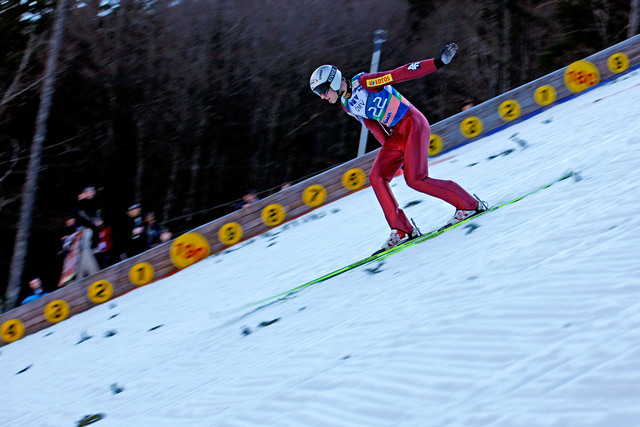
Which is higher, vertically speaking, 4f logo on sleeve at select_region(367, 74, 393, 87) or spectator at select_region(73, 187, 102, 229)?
spectator at select_region(73, 187, 102, 229)

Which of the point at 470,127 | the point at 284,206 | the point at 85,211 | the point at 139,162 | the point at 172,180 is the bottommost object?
the point at 284,206

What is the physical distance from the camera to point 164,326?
6547 mm

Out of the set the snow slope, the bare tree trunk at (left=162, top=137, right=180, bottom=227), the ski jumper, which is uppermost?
the bare tree trunk at (left=162, top=137, right=180, bottom=227)

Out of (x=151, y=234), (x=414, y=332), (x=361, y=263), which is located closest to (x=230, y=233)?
(x=151, y=234)

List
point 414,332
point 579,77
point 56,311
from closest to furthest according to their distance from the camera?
1. point 414,332
2. point 56,311
3. point 579,77

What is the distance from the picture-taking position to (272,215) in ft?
33.8

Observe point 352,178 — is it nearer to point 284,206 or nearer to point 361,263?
point 284,206

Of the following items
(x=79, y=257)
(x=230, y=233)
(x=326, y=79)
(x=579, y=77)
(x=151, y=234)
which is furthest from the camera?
(x=579, y=77)

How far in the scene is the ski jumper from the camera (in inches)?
222

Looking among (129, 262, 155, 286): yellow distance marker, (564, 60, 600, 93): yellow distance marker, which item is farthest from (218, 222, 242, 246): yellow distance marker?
(564, 60, 600, 93): yellow distance marker

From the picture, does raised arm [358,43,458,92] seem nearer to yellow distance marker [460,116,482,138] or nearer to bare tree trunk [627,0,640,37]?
yellow distance marker [460,116,482,138]

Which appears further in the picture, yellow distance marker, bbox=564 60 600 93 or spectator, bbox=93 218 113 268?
yellow distance marker, bbox=564 60 600 93

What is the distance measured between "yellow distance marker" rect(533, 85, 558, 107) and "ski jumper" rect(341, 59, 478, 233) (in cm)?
648

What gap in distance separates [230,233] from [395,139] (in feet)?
16.2
